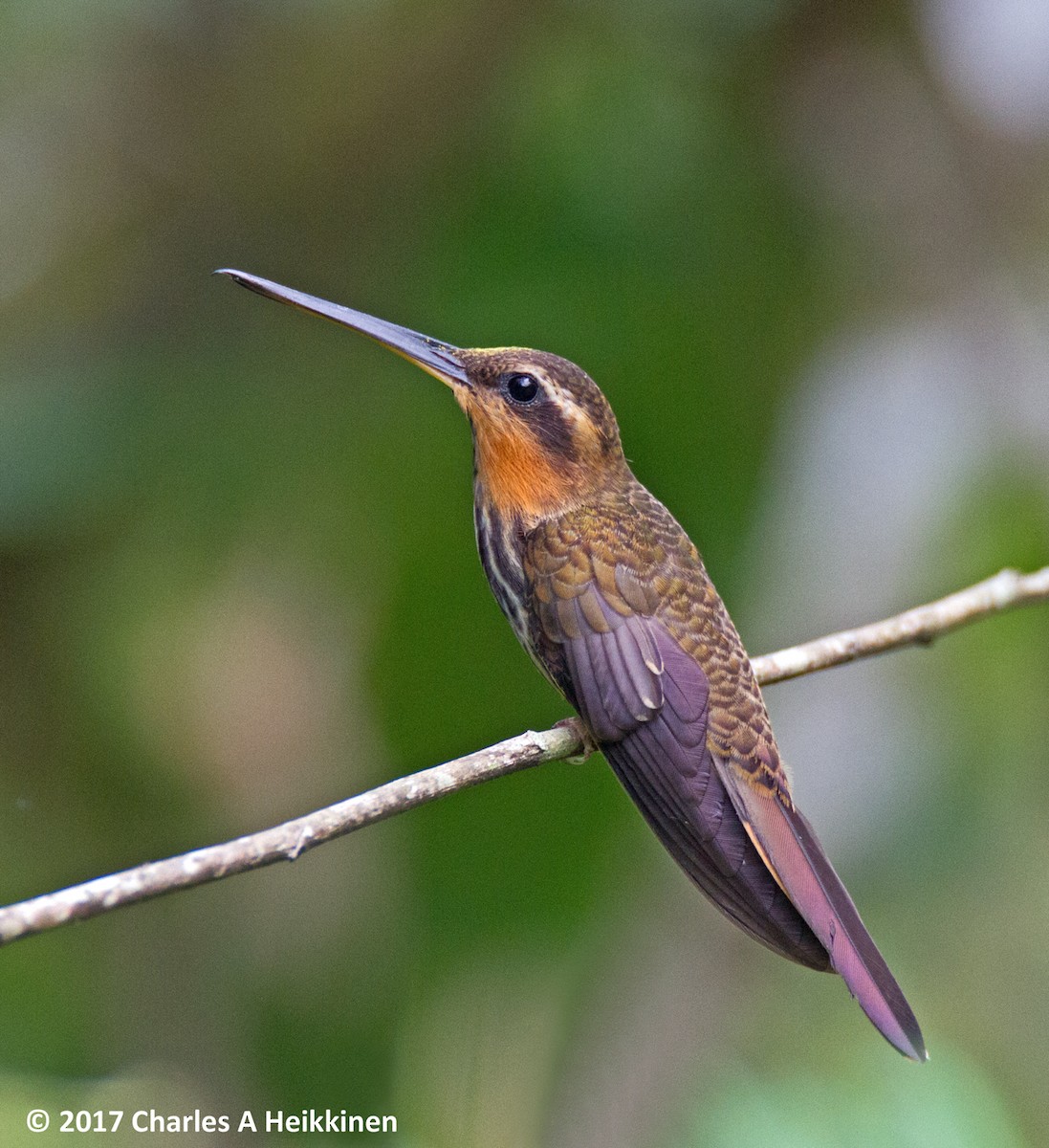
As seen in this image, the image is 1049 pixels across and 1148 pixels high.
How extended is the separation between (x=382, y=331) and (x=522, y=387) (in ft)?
1.08

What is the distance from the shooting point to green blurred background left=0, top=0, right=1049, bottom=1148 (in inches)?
122

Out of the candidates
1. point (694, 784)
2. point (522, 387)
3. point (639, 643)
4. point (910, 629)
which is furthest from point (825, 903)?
point (522, 387)

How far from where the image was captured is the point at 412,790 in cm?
187

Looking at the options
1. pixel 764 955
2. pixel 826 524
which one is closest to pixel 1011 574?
pixel 826 524

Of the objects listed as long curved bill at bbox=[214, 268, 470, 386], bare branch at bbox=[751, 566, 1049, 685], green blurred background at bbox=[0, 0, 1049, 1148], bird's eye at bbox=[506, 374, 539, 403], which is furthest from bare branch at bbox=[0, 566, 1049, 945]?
long curved bill at bbox=[214, 268, 470, 386]

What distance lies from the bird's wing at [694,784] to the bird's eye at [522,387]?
37 cm

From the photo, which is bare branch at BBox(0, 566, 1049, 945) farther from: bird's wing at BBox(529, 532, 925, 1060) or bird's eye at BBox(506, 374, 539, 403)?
bird's eye at BBox(506, 374, 539, 403)

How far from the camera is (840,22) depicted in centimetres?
421

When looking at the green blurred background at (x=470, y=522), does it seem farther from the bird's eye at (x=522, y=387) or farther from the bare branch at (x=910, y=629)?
the bird's eye at (x=522, y=387)

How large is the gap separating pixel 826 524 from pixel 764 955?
1.30m

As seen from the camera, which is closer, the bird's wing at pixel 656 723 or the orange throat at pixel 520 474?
the bird's wing at pixel 656 723

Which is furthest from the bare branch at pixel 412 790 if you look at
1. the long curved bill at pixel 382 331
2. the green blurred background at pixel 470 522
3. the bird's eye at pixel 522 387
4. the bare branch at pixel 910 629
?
the long curved bill at pixel 382 331

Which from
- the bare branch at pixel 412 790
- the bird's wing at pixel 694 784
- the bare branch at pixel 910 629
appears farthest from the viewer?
the bare branch at pixel 910 629

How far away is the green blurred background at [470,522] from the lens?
3096mm
